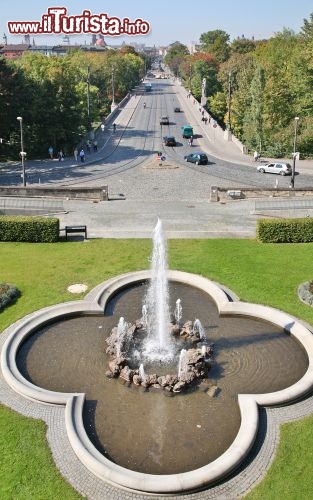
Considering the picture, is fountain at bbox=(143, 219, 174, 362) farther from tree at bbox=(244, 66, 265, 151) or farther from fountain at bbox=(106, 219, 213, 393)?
tree at bbox=(244, 66, 265, 151)

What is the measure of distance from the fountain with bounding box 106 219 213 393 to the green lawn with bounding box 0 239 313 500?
3247mm

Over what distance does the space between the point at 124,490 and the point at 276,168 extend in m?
39.5

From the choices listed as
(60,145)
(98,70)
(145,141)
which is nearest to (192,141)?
(145,141)

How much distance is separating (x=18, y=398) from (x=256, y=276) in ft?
40.8

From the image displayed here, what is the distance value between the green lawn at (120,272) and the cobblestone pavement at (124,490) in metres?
0.23

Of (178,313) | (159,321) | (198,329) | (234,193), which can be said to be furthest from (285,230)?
(159,321)

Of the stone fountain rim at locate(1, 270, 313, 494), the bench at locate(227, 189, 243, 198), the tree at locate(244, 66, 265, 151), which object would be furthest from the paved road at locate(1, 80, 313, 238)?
the stone fountain rim at locate(1, 270, 313, 494)

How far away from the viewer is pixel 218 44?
140 m

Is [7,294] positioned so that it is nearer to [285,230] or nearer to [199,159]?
[285,230]

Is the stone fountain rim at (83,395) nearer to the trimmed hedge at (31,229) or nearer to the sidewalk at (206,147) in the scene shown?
the trimmed hedge at (31,229)

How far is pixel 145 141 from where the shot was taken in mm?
64562

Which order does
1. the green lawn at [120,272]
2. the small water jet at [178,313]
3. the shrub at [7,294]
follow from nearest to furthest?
the green lawn at [120,272] < the small water jet at [178,313] < the shrub at [7,294]

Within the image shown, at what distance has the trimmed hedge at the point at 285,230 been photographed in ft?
90.4

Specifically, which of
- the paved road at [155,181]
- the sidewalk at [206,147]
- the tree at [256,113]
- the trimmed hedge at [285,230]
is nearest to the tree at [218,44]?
the sidewalk at [206,147]
